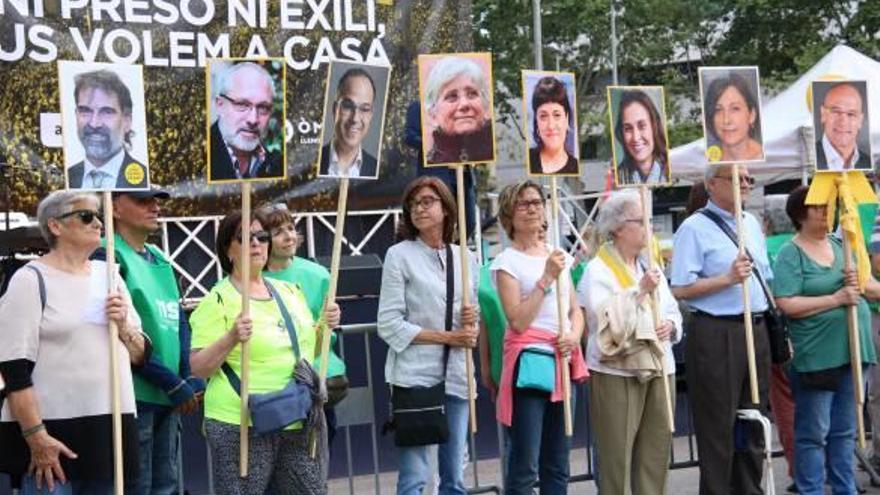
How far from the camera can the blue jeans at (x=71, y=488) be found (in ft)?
17.8

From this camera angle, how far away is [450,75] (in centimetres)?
700

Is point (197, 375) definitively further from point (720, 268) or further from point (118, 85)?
point (720, 268)

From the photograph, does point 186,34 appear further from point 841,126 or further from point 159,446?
point 159,446

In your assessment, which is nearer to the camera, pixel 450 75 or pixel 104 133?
pixel 104 133

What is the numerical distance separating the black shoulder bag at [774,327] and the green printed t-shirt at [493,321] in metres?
1.18

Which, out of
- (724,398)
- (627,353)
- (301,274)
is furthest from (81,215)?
(724,398)

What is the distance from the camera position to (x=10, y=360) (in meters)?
5.30

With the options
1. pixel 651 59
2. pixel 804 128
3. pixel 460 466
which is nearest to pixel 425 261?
pixel 460 466

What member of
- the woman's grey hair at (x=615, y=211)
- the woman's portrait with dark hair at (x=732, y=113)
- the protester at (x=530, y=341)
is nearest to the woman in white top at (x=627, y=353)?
the woman's grey hair at (x=615, y=211)

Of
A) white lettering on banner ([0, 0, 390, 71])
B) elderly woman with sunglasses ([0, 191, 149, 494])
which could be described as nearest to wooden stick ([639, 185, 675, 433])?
elderly woman with sunglasses ([0, 191, 149, 494])

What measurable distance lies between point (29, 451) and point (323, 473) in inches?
49.8

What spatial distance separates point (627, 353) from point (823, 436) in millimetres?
1430

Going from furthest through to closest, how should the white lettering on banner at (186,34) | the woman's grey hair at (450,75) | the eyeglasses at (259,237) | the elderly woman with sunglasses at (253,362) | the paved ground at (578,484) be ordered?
the white lettering on banner at (186,34), the paved ground at (578,484), the woman's grey hair at (450,75), the eyeglasses at (259,237), the elderly woman with sunglasses at (253,362)

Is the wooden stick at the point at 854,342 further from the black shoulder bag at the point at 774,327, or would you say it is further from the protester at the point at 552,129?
the protester at the point at 552,129
